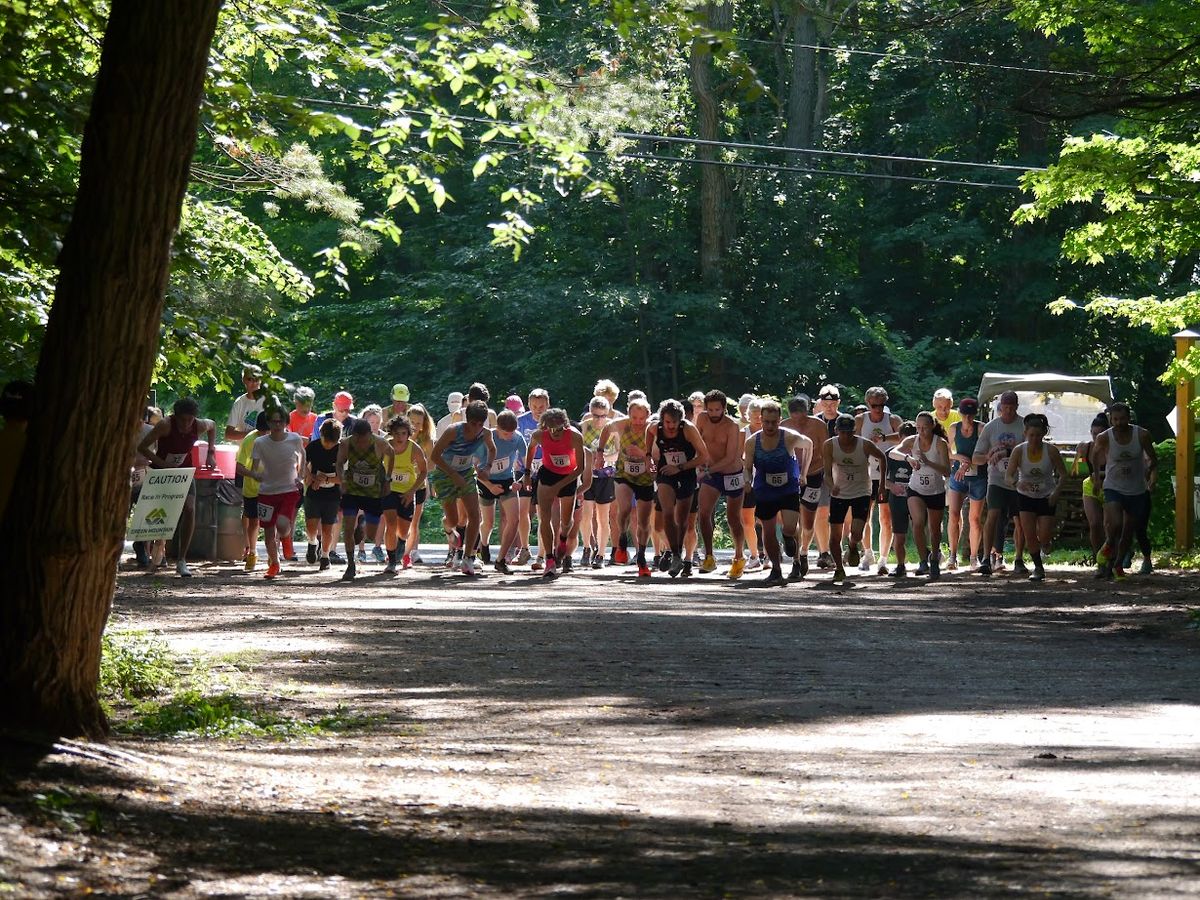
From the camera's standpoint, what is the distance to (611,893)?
19.7 feet

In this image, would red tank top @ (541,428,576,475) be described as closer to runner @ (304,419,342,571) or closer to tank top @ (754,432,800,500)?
tank top @ (754,432,800,500)

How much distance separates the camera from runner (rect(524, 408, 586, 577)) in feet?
71.1

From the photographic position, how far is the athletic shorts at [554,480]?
21828mm

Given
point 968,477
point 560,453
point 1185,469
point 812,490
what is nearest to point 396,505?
point 560,453

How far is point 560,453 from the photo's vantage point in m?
21.7

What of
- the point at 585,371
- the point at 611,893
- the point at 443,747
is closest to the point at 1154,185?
the point at 443,747

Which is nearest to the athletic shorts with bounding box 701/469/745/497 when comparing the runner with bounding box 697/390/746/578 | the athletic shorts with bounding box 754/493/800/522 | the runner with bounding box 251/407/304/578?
the runner with bounding box 697/390/746/578

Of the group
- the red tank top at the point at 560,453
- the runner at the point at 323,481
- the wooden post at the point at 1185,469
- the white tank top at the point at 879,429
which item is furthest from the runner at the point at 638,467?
the wooden post at the point at 1185,469

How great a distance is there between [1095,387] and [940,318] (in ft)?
51.6

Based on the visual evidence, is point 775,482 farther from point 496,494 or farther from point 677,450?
point 496,494

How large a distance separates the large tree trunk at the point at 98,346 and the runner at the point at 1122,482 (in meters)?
15.4

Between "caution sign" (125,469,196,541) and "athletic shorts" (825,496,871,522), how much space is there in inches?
343

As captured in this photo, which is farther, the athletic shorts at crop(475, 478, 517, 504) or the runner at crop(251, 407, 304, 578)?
the athletic shorts at crop(475, 478, 517, 504)

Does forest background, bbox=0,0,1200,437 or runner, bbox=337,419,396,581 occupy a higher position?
forest background, bbox=0,0,1200,437
